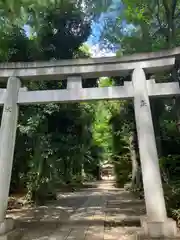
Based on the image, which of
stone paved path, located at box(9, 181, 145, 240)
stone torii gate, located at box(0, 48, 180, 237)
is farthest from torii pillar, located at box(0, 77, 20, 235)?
stone paved path, located at box(9, 181, 145, 240)

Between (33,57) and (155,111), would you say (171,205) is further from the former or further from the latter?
(33,57)

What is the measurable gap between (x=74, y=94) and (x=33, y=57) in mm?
5134

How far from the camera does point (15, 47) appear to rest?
9.48 meters

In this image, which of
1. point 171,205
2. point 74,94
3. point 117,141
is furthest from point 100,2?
point 117,141

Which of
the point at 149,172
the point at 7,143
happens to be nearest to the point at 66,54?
the point at 7,143

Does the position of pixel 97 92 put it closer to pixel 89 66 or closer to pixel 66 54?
pixel 89 66

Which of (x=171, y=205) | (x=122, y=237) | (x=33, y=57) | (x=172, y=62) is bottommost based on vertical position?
(x=122, y=237)

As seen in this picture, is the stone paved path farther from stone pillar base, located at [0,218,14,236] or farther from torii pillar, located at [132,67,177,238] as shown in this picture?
torii pillar, located at [132,67,177,238]

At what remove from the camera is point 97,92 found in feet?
17.7

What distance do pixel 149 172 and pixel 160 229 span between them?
110cm

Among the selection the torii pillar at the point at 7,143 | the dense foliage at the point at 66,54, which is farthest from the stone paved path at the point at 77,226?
the dense foliage at the point at 66,54

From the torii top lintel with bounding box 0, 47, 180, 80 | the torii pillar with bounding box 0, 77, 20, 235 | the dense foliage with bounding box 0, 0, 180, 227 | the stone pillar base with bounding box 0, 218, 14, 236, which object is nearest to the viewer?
the stone pillar base with bounding box 0, 218, 14, 236

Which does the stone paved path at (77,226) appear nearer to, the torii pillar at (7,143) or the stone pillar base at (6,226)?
the stone pillar base at (6,226)

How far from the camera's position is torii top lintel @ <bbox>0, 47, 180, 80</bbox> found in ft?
17.7
